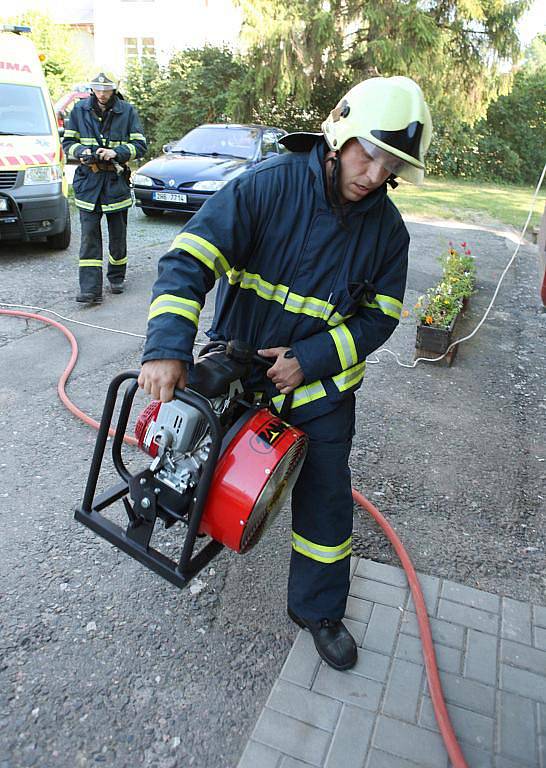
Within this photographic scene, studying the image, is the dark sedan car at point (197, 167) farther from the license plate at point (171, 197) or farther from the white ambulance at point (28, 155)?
the white ambulance at point (28, 155)

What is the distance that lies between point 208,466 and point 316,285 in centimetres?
72

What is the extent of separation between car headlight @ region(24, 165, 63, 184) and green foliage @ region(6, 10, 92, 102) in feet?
49.6

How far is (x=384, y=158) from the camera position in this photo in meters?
1.90

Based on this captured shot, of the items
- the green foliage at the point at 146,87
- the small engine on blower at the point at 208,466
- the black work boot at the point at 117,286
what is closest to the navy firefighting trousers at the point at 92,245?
the black work boot at the point at 117,286

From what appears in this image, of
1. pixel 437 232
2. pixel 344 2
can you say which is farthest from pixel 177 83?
pixel 437 232

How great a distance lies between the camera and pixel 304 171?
2061 millimetres

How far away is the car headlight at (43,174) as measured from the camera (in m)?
7.16

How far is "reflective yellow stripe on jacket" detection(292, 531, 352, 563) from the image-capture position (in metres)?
2.30

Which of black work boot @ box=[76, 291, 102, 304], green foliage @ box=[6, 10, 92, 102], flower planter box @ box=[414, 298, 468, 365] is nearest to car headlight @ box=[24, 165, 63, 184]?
black work boot @ box=[76, 291, 102, 304]

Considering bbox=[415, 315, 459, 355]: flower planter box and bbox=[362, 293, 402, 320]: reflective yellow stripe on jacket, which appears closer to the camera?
bbox=[362, 293, 402, 320]: reflective yellow stripe on jacket

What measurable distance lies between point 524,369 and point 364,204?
12.2 feet

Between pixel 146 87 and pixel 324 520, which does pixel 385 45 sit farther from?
pixel 324 520

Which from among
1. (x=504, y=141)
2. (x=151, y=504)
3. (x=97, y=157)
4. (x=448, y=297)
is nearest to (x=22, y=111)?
(x=97, y=157)

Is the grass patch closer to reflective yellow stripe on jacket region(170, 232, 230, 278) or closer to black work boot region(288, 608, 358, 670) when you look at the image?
black work boot region(288, 608, 358, 670)
